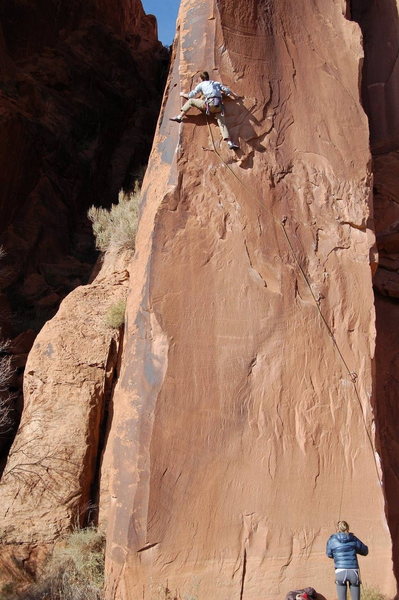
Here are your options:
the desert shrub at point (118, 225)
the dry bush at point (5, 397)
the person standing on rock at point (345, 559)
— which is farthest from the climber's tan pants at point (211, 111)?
the person standing on rock at point (345, 559)

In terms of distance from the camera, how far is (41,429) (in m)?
7.65

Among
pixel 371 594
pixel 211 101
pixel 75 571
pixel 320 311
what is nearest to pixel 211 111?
pixel 211 101

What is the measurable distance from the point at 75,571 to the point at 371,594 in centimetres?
322

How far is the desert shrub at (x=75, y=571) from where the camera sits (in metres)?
6.25

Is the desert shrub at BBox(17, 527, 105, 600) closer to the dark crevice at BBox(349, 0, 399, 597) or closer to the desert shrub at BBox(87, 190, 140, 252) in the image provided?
the dark crevice at BBox(349, 0, 399, 597)

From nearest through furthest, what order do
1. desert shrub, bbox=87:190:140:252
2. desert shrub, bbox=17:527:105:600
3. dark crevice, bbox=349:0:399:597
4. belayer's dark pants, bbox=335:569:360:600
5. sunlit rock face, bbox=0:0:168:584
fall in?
belayer's dark pants, bbox=335:569:360:600 → desert shrub, bbox=17:527:105:600 → sunlit rock face, bbox=0:0:168:584 → dark crevice, bbox=349:0:399:597 → desert shrub, bbox=87:190:140:252

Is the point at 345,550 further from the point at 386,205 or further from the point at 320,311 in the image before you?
the point at 386,205

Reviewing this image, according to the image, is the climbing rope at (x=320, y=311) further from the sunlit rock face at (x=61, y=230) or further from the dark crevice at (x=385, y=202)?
the sunlit rock face at (x=61, y=230)

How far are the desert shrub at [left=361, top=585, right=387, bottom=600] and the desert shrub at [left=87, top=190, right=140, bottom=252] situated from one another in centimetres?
602

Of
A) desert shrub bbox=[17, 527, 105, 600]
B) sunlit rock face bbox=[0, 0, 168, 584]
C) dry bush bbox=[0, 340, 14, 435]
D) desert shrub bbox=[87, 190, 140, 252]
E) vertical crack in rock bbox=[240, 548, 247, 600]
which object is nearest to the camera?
vertical crack in rock bbox=[240, 548, 247, 600]

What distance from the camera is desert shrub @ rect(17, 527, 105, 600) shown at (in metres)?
6.25

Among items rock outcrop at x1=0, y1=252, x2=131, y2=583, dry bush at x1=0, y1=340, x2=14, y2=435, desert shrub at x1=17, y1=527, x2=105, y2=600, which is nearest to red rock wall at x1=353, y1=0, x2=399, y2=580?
desert shrub at x1=17, y1=527, x2=105, y2=600

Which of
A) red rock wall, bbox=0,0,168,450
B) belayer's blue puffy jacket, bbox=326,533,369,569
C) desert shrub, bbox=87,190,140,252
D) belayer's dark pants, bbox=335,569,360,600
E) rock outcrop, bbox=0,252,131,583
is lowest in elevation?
belayer's dark pants, bbox=335,569,360,600

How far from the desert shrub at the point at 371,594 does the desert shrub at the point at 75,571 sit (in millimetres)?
2758
